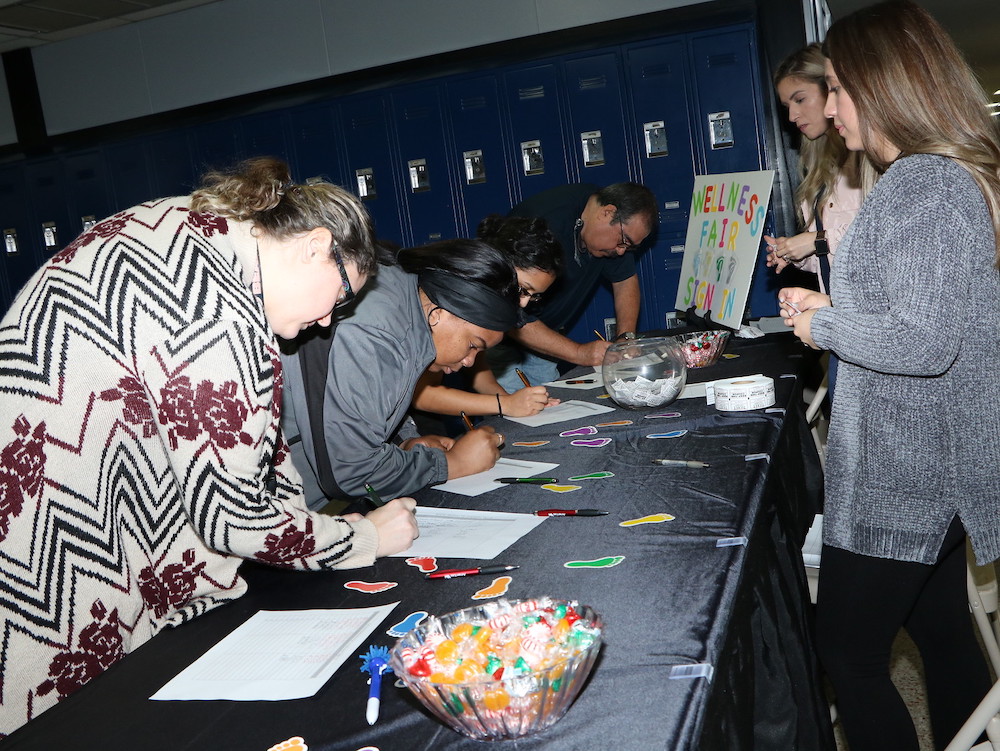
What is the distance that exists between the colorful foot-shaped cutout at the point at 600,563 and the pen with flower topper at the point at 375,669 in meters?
0.33

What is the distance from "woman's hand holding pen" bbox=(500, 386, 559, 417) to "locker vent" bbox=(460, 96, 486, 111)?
3.25m

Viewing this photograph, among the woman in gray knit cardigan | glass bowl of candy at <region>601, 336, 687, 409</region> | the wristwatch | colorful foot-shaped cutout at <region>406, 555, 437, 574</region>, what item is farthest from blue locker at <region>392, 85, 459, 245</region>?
colorful foot-shaped cutout at <region>406, 555, 437, 574</region>

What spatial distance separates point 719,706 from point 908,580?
0.66 metres

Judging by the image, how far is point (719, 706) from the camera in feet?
3.19

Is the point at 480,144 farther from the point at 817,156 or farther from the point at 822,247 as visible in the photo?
the point at 822,247

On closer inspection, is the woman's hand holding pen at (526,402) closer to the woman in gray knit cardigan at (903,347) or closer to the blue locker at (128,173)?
the woman in gray knit cardigan at (903,347)

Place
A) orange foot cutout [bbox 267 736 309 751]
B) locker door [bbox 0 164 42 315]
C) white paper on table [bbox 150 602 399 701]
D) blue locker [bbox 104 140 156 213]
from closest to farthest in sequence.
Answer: orange foot cutout [bbox 267 736 309 751] < white paper on table [bbox 150 602 399 701] < blue locker [bbox 104 140 156 213] < locker door [bbox 0 164 42 315]

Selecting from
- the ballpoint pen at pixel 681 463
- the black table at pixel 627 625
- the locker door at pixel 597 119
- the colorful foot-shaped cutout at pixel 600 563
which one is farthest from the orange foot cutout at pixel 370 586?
the locker door at pixel 597 119

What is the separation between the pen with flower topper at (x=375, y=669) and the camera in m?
0.95

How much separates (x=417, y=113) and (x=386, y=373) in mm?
4013

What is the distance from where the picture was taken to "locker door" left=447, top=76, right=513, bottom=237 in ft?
17.4

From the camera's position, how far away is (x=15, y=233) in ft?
22.3

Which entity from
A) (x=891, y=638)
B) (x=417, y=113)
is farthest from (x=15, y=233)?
(x=891, y=638)

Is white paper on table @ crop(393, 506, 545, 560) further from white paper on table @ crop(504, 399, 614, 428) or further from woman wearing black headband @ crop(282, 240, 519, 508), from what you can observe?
white paper on table @ crop(504, 399, 614, 428)
